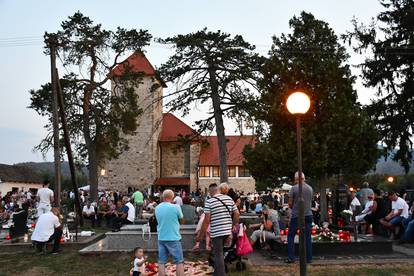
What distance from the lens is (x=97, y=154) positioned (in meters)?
33.8

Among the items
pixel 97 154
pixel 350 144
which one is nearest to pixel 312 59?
pixel 350 144

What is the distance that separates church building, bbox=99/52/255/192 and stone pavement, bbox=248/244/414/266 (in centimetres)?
4041

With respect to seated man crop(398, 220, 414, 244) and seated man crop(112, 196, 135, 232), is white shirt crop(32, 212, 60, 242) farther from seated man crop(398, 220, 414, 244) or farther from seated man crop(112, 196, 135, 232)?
seated man crop(398, 220, 414, 244)

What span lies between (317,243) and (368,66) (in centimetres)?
1859

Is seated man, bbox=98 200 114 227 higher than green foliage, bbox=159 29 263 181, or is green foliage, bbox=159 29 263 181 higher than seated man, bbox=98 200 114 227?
green foliage, bbox=159 29 263 181

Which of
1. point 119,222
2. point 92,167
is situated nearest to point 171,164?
point 92,167

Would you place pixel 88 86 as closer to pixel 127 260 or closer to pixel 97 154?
pixel 97 154

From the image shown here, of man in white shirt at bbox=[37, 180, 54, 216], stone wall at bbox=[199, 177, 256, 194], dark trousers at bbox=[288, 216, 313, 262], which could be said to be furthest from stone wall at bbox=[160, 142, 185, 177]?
dark trousers at bbox=[288, 216, 313, 262]

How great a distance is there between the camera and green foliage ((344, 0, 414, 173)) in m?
27.5

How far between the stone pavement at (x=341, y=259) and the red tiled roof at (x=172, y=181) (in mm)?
43920

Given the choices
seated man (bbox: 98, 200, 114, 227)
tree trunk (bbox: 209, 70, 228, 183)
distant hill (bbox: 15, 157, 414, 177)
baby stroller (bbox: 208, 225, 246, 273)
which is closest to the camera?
baby stroller (bbox: 208, 225, 246, 273)

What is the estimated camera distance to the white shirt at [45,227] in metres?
13.6

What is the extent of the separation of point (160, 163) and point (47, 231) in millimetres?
45023

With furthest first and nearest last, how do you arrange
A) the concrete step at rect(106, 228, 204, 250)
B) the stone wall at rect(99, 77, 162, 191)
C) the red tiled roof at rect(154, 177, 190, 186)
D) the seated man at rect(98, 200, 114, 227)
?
the red tiled roof at rect(154, 177, 190, 186), the stone wall at rect(99, 77, 162, 191), the seated man at rect(98, 200, 114, 227), the concrete step at rect(106, 228, 204, 250)
